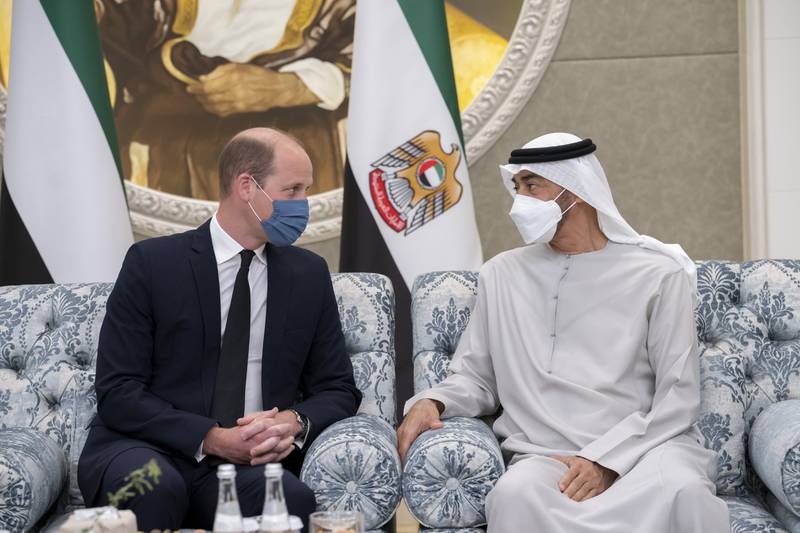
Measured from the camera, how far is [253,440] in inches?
108

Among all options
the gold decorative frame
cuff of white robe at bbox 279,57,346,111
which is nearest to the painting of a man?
cuff of white robe at bbox 279,57,346,111

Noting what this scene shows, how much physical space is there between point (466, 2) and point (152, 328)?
9.85 ft

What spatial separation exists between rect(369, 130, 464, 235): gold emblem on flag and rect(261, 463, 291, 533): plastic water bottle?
2.36 m

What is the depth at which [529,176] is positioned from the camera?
3.14 m

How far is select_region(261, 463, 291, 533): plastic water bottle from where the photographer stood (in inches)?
70.6

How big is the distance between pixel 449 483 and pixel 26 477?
1125 millimetres

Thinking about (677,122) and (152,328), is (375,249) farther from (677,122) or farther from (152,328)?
(677,122)

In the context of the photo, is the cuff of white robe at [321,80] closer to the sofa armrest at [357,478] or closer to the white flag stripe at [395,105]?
the white flag stripe at [395,105]

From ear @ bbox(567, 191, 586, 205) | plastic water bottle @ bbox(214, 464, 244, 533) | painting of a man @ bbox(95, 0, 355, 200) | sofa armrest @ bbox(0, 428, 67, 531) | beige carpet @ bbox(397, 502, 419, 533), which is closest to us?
plastic water bottle @ bbox(214, 464, 244, 533)

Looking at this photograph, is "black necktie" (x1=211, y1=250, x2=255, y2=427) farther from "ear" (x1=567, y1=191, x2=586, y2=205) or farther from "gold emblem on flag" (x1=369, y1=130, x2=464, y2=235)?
"gold emblem on flag" (x1=369, y1=130, x2=464, y2=235)

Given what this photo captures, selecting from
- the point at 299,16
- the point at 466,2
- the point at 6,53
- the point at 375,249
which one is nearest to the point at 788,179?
the point at 466,2

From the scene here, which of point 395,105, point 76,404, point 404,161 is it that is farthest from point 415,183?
point 76,404

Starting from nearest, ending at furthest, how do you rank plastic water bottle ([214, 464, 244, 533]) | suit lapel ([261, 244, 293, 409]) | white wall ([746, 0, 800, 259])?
plastic water bottle ([214, 464, 244, 533]) < suit lapel ([261, 244, 293, 409]) < white wall ([746, 0, 800, 259])

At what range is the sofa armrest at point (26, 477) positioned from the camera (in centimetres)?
255
